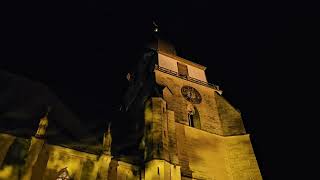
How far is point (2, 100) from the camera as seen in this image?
2198cm

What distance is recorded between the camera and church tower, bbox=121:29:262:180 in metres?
17.6

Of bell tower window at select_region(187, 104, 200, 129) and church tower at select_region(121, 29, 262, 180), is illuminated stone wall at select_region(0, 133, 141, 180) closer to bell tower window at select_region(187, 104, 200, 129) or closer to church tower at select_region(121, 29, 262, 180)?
church tower at select_region(121, 29, 262, 180)

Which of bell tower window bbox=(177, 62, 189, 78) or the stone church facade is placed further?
bell tower window bbox=(177, 62, 189, 78)

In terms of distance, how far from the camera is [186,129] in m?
21.0

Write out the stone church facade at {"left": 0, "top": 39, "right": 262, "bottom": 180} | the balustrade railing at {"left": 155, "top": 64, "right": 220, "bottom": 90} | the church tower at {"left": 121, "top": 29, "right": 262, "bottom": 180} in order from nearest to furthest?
the stone church facade at {"left": 0, "top": 39, "right": 262, "bottom": 180} < the church tower at {"left": 121, "top": 29, "right": 262, "bottom": 180} < the balustrade railing at {"left": 155, "top": 64, "right": 220, "bottom": 90}

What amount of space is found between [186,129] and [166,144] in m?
3.80

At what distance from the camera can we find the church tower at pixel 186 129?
17.6 m

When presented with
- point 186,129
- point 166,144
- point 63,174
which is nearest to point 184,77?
point 186,129

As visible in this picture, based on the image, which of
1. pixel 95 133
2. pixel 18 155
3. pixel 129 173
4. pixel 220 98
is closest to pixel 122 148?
pixel 95 133

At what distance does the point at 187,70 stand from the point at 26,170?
18402 millimetres

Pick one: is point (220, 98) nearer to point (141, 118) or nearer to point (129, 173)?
point (141, 118)

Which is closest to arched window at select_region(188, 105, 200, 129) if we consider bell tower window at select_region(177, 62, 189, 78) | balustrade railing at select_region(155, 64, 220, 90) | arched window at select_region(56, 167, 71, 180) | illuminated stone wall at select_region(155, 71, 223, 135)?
illuminated stone wall at select_region(155, 71, 223, 135)

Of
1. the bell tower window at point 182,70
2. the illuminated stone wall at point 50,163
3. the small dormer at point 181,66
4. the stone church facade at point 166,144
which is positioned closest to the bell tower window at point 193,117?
the stone church facade at point 166,144

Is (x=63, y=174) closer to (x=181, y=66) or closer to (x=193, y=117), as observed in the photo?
(x=193, y=117)
